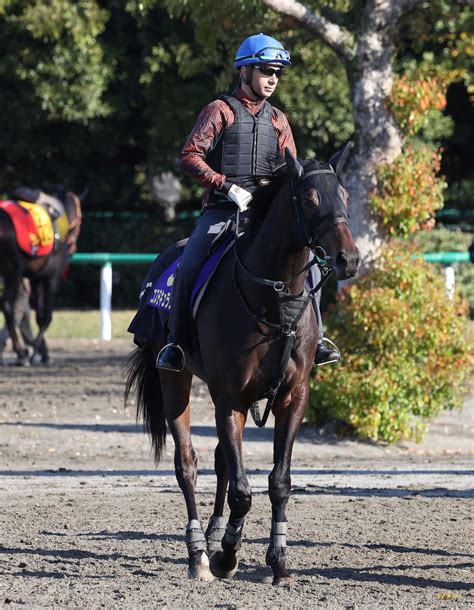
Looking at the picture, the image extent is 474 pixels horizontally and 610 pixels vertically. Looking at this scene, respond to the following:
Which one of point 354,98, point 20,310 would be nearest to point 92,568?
point 354,98

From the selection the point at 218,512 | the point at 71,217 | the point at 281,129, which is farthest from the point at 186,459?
the point at 71,217

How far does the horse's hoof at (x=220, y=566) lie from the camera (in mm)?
6508

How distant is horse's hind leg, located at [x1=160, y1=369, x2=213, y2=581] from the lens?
6.57 meters

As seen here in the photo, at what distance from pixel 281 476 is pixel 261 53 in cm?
230

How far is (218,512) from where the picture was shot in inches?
284

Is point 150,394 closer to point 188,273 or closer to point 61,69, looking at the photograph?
point 188,273

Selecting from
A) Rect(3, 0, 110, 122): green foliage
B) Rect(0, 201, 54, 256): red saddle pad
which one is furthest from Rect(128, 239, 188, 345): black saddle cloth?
Rect(3, 0, 110, 122): green foliage

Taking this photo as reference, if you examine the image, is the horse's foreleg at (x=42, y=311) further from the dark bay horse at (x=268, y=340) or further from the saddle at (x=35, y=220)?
the dark bay horse at (x=268, y=340)

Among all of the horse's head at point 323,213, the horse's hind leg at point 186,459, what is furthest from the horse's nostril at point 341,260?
the horse's hind leg at point 186,459

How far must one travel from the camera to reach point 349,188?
494 inches

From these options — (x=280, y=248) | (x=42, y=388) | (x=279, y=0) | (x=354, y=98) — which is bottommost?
(x=42, y=388)

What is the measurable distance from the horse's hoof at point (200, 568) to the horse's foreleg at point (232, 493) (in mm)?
42

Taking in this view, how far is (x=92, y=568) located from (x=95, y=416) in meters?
6.97

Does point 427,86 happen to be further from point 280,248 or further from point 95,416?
point 280,248
